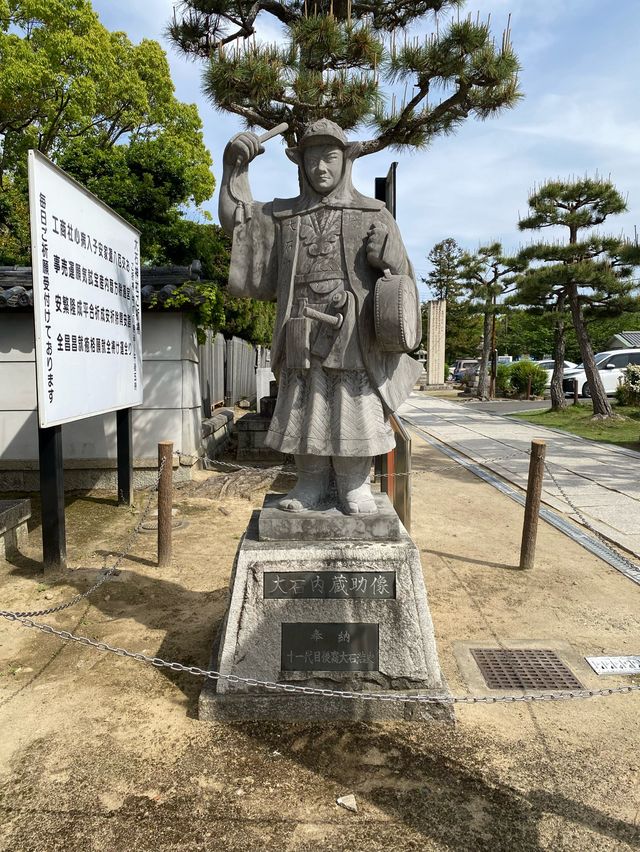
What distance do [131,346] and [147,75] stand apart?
46.2 feet

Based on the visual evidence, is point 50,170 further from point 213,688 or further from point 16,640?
point 213,688

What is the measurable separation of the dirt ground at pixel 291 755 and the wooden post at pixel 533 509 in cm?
70

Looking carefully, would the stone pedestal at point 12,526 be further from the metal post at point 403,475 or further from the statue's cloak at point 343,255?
the metal post at point 403,475

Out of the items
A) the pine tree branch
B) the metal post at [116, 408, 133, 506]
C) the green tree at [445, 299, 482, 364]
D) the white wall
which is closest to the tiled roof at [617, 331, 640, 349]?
the green tree at [445, 299, 482, 364]

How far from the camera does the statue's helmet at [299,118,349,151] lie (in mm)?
2879

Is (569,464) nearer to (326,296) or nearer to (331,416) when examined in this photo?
(331,416)

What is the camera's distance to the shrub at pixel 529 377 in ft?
76.0

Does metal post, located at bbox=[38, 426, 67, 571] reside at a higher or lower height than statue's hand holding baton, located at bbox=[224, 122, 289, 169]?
lower

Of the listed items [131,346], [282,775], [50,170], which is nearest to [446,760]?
[282,775]

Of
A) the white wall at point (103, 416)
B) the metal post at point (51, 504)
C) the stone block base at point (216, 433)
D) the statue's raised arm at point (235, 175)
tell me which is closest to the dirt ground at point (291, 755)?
the metal post at point (51, 504)

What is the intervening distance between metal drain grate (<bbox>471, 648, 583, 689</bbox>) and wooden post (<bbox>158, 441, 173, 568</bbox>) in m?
2.74

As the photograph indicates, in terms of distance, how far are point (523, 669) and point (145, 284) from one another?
261 inches

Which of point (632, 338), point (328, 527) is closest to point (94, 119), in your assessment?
point (328, 527)

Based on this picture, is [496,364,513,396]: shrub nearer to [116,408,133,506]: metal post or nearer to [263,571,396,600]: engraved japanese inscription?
[116,408,133,506]: metal post
